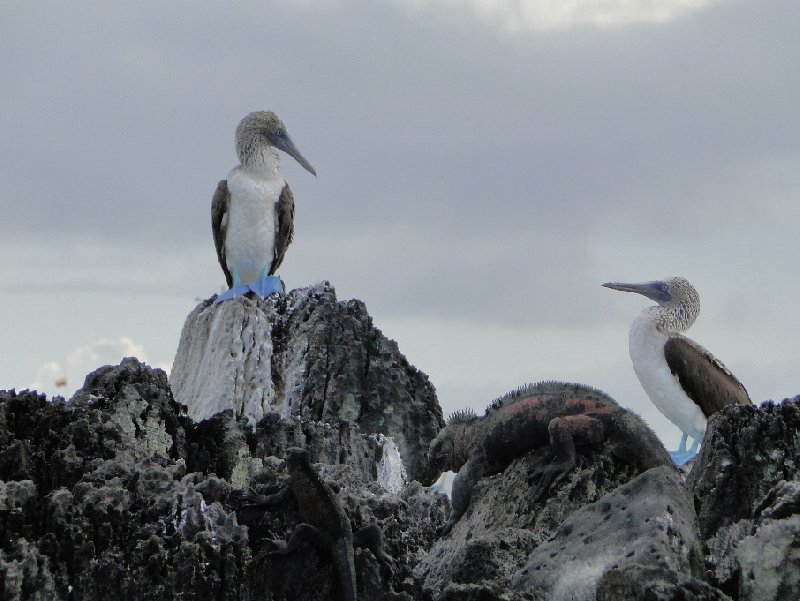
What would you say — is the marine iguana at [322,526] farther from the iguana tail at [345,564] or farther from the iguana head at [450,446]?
the iguana head at [450,446]

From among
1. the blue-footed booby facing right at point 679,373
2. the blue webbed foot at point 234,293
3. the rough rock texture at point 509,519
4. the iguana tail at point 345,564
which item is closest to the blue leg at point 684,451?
the blue-footed booby facing right at point 679,373

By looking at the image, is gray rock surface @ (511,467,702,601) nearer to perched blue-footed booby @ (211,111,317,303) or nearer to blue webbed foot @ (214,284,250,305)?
blue webbed foot @ (214,284,250,305)

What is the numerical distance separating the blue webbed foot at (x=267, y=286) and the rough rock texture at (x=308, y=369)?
755mm

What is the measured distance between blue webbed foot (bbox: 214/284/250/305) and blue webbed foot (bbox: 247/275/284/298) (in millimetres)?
86

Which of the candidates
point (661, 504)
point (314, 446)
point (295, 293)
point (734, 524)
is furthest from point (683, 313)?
point (661, 504)

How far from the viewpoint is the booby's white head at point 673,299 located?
15.2 m

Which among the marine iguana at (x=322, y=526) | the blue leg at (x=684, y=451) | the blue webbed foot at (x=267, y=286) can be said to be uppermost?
the blue webbed foot at (x=267, y=286)

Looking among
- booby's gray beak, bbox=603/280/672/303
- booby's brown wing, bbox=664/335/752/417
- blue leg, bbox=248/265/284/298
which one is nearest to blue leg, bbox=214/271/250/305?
blue leg, bbox=248/265/284/298

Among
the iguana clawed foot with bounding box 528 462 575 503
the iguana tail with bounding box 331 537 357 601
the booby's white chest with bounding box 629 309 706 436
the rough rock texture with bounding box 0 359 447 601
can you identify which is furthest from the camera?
the booby's white chest with bounding box 629 309 706 436

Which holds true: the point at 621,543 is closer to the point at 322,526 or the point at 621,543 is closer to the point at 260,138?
the point at 322,526

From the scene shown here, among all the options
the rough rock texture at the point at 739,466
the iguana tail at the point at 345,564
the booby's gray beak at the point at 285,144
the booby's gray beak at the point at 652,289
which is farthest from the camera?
the booby's gray beak at the point at 285,144

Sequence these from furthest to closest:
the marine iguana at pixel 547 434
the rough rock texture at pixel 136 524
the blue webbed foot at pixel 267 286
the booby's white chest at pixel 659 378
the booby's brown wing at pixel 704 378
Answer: the blue webbed foot at pixel 267 286, the booby's white chest at pixel 659 378, the booby's brown wing at pixel 704 378, the marine iguana at pixel 547 434, the rough rock texture at pixel 136 524

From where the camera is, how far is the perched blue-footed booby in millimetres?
15938

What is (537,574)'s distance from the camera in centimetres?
744
